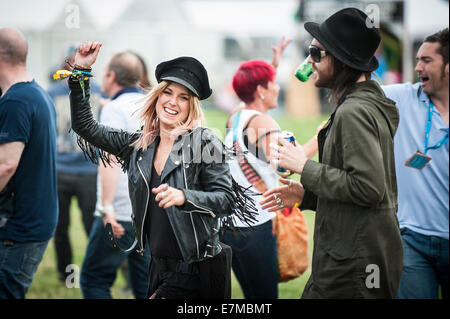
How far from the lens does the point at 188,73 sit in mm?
3062

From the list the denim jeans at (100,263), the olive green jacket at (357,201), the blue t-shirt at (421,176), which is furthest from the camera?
the denim jeans at (100,263)

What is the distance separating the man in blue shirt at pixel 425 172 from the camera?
3.70m

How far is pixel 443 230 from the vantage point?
3730mm

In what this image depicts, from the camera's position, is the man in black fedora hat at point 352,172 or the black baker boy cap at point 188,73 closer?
the man in black fedora hat at point 352,172

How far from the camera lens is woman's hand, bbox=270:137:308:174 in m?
2.70

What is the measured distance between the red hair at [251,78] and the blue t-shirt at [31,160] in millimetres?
1390

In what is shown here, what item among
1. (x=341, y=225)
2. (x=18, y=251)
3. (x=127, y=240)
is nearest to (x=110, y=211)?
(x=127, y=240)

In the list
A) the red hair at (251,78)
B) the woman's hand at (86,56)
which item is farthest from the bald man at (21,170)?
the red hair at (251,78)

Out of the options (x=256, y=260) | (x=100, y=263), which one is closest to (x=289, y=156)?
(x=256, y=260)

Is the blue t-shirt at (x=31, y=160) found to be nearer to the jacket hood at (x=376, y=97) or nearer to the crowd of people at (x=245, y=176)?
the crowd of people at (x=245, y=176)

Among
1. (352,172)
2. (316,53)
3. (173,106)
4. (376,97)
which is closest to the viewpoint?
(352,172)

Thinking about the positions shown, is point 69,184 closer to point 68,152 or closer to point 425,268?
point 68,152

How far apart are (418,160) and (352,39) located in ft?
4.42
